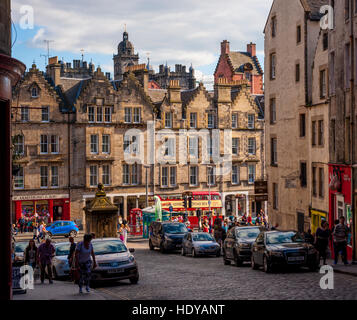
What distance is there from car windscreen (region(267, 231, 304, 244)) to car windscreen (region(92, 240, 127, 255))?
533cm

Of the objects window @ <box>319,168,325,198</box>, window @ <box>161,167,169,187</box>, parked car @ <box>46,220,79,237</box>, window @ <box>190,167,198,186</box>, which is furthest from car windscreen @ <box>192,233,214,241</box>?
window @ <box>190,167,198,186</box>

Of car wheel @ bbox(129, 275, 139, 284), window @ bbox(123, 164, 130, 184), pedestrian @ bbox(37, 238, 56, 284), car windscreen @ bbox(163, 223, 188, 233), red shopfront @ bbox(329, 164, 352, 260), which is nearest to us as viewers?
car wheel @ bbox(129, 275, 139, 284)

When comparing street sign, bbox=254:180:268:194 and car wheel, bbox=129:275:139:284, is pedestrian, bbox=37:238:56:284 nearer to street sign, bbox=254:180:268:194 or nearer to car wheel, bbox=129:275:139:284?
car wheel, bbox=129:275:139:284

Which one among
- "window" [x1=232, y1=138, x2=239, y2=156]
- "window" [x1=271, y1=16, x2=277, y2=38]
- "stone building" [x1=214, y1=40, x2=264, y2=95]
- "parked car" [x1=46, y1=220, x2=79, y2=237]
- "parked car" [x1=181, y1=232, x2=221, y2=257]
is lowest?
"parked car" [x1=46, y1=220, x2=79, y2=237]

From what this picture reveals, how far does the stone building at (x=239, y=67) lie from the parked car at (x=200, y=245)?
2126 inches

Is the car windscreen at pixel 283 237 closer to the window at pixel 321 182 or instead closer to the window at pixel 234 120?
the window at pixel 321 182

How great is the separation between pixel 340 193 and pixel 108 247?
12587mm

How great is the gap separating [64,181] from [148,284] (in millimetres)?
41386

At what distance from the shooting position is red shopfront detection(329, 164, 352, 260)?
28.9 metres

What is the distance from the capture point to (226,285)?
20.4 metres

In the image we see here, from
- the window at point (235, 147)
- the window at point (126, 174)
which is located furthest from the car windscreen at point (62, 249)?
the window at point (235, 147)

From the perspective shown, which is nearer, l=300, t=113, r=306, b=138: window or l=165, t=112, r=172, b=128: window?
l=300, t=113, r=306, b=138: window

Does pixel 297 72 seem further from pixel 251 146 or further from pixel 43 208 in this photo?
pixel 251 146
